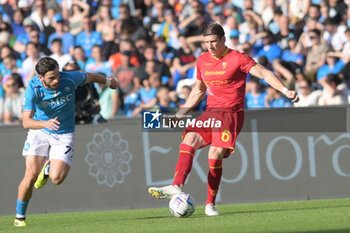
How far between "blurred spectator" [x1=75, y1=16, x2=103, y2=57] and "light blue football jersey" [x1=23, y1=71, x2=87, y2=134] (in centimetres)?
771

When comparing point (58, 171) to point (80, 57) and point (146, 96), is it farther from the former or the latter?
point (80, 57)

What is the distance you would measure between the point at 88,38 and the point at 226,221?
10.0 meters

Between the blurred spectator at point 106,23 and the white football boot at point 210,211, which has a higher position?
the blurred spectator at point 106,23

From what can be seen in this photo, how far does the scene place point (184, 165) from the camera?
9.36 meters

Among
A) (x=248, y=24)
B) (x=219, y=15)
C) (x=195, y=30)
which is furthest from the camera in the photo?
(x=195, y=30)

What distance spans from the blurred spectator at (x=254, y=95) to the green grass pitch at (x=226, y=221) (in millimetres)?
2748

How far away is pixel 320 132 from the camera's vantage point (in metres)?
12.4

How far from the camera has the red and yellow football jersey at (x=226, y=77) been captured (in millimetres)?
9445

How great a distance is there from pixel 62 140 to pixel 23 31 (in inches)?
395

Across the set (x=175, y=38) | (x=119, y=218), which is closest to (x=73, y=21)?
(x=175, y=38)

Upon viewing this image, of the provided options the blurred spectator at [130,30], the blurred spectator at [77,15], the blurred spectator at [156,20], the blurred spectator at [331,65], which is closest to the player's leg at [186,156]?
the blurred spectator at [331,65]

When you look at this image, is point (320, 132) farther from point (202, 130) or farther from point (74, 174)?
point (74, 174)

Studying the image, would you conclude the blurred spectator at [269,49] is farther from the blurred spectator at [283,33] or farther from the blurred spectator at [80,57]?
the blurred spectator at [80,57]

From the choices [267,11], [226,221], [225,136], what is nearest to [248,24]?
[267,11]
